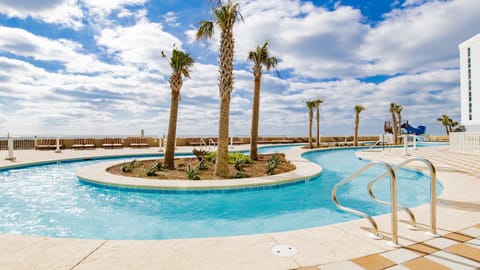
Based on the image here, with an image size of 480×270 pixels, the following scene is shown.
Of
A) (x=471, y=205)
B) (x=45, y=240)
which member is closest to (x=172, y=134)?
(x=45, y=240)

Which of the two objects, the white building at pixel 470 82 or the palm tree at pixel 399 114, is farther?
the palm tree at pixel 399 114

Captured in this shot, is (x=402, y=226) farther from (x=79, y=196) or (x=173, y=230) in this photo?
(x=79, y=196)

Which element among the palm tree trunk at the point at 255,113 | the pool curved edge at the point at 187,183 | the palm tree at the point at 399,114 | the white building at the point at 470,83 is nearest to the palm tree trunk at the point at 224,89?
the pool curved edge at the point at 187,183

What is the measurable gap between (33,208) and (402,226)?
7937mm

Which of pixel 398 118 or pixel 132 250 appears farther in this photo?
pixel 398 118

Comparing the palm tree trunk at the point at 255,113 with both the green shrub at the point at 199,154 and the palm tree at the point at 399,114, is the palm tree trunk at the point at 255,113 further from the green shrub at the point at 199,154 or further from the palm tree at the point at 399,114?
the palm tree at the point at 399,114

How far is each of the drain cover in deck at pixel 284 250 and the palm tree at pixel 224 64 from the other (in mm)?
5948

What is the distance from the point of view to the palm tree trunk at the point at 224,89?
8688mm

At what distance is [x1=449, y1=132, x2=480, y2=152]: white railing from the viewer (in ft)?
44.5

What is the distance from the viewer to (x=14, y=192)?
24.3 ft

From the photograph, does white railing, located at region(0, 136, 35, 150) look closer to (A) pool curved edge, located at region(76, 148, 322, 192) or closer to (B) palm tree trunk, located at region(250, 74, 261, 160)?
(A) pool curved edge, located at region(76, 148, 322, 192)

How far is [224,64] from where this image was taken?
28.5 ft

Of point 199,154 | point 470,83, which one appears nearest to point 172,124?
point 199,154

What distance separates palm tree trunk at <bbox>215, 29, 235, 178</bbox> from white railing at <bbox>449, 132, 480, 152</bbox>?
1433 centimetres
